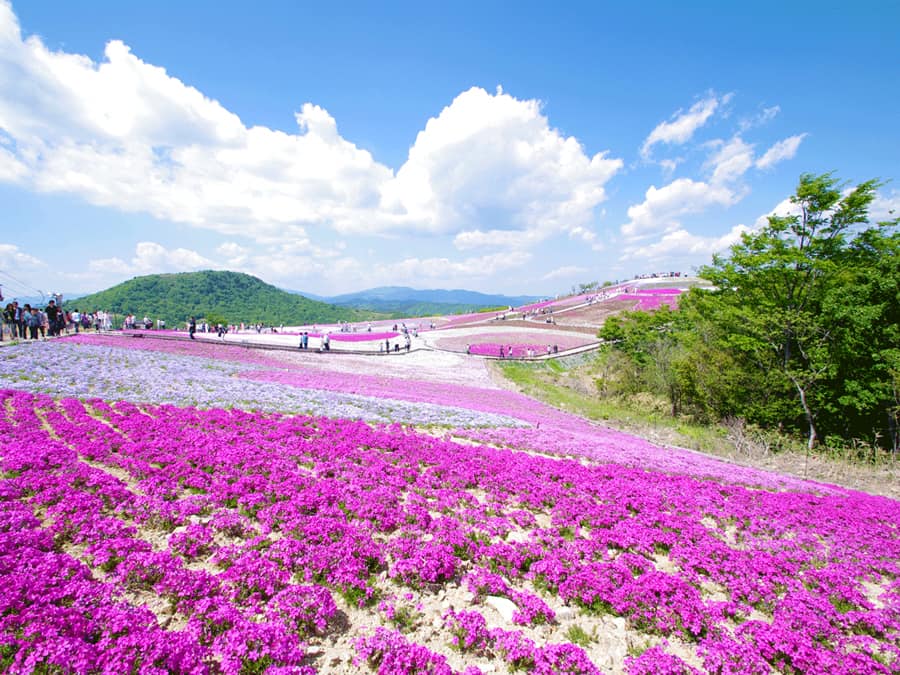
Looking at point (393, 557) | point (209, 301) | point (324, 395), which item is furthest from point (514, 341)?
point (209, 301)

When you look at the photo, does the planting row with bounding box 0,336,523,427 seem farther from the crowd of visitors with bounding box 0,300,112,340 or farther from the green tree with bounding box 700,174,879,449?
the green tree with bounding box 700,174,879,449

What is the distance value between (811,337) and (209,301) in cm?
17763

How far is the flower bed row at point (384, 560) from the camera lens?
4.54m

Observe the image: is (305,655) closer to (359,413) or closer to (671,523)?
(671,523)

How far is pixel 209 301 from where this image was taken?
152875 mm

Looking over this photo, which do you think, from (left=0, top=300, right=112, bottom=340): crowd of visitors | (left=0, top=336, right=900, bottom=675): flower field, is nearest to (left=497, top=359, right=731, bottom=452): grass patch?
(left=0, top=336, right=900, bottom=675): flower field

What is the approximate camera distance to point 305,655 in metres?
4.58

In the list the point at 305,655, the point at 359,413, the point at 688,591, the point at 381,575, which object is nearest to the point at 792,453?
the point at 688,591

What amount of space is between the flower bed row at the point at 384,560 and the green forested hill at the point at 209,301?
12093cm

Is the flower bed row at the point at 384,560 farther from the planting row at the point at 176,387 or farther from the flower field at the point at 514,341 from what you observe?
the flower field at the point at 514,341

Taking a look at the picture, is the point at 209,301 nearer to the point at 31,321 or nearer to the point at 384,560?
A: the point at 31,321

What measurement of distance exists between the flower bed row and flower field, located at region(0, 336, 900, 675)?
0.12 ft

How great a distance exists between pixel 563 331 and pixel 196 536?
2338 inches

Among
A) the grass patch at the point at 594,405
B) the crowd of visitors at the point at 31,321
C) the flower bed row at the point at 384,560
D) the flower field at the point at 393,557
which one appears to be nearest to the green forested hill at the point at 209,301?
the crowd of visitors at the point at 31,321
